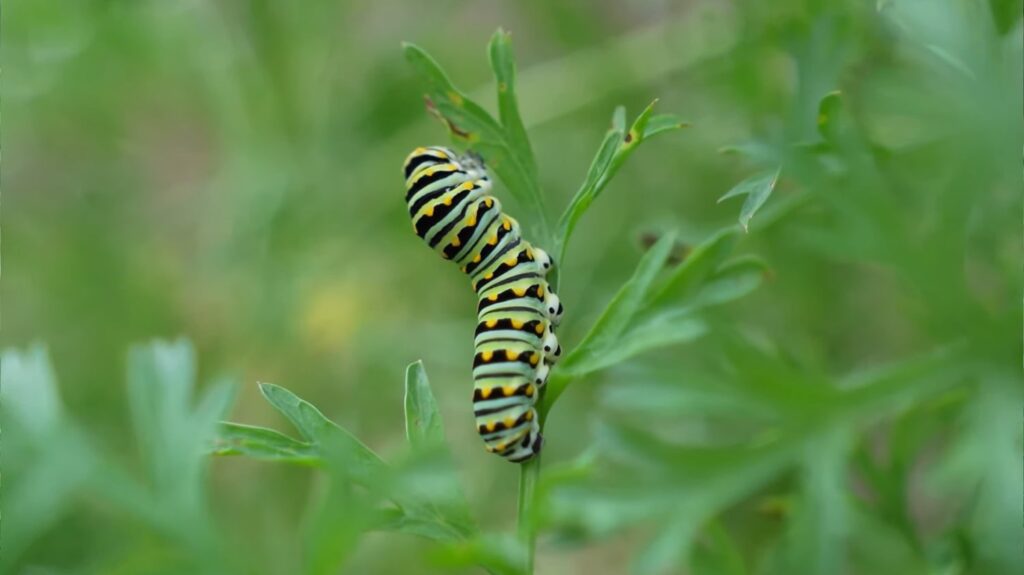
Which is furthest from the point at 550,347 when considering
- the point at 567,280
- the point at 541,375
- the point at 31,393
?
the point at 567,280

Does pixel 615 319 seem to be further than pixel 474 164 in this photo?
No

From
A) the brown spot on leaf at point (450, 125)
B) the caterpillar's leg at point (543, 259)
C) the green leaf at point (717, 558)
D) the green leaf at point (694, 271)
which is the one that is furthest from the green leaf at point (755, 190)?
the green leaf at point (717, 558)

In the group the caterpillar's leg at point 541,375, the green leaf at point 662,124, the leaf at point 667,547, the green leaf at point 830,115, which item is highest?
the green leaf at point 830,115

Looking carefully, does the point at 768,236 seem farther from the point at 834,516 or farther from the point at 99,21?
the point at 99,21

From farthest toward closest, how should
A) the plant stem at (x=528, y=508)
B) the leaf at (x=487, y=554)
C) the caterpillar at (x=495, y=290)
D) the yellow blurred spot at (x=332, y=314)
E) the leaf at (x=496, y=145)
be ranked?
1. the yellow blurred spot at (x=332, y=314)
2. the leaf at (x=496, y=145)
3. the caterpillar at (x=495, y=290)
4. the plant stem at (x=528, y=508)
5. the leaf at (x=487, y=554)

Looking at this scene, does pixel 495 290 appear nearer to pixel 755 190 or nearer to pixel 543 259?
pixel 543 259

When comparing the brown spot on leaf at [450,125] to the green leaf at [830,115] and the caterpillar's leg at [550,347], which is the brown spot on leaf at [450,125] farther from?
the green leaf at [830,115]

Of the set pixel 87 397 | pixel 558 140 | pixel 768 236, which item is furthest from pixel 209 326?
pixel 768 236
